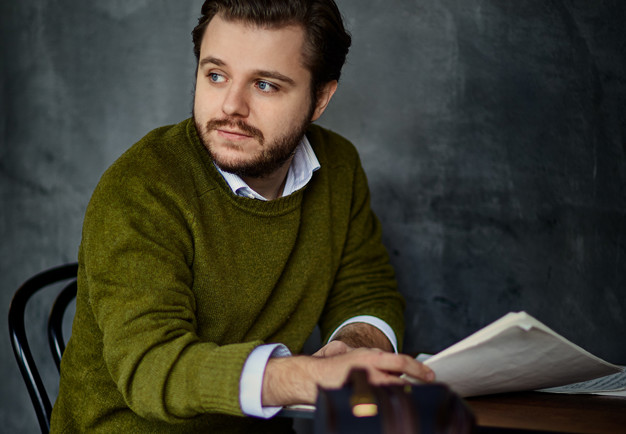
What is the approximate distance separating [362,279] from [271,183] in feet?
1.16

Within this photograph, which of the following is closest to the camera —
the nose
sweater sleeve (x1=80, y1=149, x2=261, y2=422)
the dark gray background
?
sweater sleeve (x1=80, y1=149, x2=261, y2=422)

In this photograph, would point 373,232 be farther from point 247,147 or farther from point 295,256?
point 247,147

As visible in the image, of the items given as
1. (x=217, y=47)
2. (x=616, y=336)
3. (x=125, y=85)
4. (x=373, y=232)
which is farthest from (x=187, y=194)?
(x=616, y=336)

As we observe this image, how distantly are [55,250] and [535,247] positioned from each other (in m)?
1.68

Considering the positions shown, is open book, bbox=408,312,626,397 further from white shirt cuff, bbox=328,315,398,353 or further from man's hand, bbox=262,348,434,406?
white shirt cuff, bbox=328,315,398,353

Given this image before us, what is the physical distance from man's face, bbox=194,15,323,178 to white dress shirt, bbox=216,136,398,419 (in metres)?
0.04

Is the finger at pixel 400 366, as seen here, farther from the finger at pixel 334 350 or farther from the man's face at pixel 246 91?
the man's face at pixel 246 91

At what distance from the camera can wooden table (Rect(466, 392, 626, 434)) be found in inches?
35.5

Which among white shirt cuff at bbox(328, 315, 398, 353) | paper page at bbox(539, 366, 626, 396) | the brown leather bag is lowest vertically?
white shirt cuff at bbox(328, 315, 398, 353)

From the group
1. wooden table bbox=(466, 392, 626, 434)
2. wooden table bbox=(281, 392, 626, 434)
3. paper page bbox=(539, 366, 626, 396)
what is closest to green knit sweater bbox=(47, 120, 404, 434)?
wooden table bbox=(281, 392, 626, 434)

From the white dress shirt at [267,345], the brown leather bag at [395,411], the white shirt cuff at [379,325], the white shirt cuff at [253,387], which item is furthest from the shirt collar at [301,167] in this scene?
the brown leather bag at [395,411]

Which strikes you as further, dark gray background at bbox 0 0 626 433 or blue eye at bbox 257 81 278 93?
dark gray background at bbox 0 0 626 433

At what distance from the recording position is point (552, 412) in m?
0.99

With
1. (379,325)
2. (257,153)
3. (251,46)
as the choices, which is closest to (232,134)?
(257,153)
